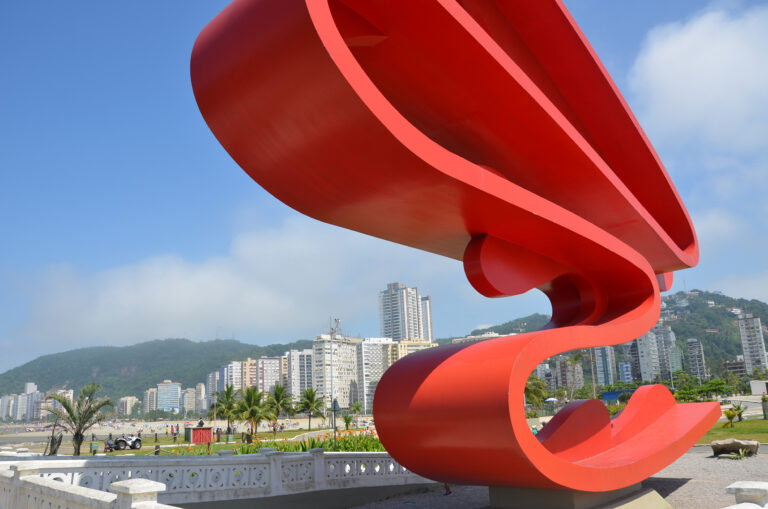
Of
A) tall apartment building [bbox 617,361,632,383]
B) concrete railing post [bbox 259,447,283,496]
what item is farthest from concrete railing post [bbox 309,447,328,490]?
tall apartment building [bbox 617,361,632,383]

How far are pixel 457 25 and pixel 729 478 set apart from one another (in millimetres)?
13907

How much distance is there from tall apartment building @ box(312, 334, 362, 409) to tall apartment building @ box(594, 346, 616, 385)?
209 ft

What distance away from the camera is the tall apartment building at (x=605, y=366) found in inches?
5802

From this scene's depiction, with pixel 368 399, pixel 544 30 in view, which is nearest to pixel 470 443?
pixel 544 30

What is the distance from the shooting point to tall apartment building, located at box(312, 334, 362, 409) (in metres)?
135

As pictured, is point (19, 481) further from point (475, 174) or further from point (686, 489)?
point (686, 489)

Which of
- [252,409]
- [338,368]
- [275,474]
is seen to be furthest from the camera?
[338,368]

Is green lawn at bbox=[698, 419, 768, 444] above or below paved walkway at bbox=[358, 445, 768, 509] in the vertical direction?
below

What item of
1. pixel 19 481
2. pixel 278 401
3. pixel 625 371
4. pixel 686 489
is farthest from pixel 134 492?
pixel 625 371

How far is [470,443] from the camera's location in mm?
8344

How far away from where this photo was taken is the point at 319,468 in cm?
1338

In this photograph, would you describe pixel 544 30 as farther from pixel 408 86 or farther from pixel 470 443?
pixel 470 443

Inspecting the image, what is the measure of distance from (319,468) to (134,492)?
8.83 meters

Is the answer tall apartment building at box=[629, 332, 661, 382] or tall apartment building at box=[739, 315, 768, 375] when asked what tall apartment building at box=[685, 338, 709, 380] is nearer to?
tall apartment building at box=[629, 332, 661, 382]
